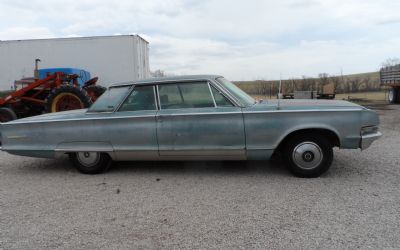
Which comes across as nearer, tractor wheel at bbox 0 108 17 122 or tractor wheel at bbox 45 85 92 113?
tractor wheel at bbox 45 85 92 113

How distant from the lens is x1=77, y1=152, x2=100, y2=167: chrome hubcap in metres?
5.38

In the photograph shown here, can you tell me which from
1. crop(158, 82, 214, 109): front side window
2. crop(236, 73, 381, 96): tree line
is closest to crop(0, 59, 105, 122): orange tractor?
crop(158, 82, 214, 109): front side window

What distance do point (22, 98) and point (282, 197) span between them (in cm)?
850

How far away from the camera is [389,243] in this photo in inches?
118

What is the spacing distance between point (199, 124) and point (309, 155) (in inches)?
60.6

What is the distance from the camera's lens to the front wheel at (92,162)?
5.38 meters

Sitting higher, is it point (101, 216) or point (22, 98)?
point (22, 98)

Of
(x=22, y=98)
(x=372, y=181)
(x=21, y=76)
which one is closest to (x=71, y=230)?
(x=372, y=181)

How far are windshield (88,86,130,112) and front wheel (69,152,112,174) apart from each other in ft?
2.24

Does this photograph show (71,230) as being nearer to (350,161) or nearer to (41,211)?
(41,211)

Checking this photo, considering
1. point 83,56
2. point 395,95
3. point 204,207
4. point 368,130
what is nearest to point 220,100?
point 204,207

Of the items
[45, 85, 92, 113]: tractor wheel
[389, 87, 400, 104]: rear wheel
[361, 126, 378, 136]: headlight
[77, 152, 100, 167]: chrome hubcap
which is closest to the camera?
[361, 126, 378, 136]: headlight

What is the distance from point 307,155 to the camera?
4.78 m

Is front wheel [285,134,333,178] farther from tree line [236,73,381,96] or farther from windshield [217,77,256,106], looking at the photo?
tree line [236,73,381,96]
